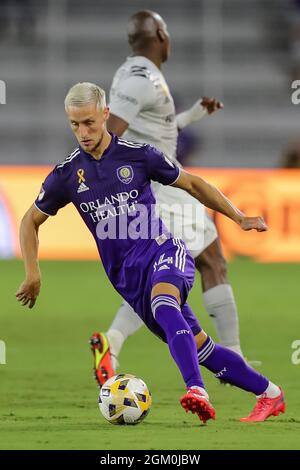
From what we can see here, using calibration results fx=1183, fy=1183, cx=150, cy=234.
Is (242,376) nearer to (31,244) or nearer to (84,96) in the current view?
(31,244)

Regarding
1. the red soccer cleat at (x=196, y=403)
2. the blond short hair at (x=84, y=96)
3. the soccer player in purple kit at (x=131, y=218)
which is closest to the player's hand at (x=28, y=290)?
the soccer player in purple kit at (x=131, y=218)

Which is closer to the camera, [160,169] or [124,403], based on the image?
[124,403]

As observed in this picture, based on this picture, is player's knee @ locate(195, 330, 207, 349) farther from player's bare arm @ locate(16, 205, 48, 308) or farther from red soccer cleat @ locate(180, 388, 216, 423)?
player's bare arm @ locate(16, 205, 48, 308)

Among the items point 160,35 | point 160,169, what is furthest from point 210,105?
point 160,169

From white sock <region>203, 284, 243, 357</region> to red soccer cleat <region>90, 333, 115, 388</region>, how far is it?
0.79 m

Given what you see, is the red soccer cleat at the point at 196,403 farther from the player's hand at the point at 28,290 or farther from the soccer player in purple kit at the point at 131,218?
the player's hand at the point at 28,290

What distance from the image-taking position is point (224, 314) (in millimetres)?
7961

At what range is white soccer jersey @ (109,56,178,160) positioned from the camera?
7.93 meters

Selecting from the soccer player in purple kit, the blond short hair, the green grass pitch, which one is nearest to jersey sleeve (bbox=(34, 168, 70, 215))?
the soccer player in purple kit

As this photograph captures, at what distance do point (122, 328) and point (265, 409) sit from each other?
1.88 m

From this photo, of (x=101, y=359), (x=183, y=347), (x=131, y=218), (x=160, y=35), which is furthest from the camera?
(x=160, y=35)

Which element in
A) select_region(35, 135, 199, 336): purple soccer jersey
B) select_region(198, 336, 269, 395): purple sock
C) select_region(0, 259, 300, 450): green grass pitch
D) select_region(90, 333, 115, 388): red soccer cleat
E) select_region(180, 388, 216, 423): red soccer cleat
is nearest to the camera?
select_region(180, 388, 216, 423): red soccer cleat

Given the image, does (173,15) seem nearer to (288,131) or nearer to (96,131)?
(288,131)

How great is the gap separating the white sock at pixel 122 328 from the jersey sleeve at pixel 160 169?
6.33 feet
